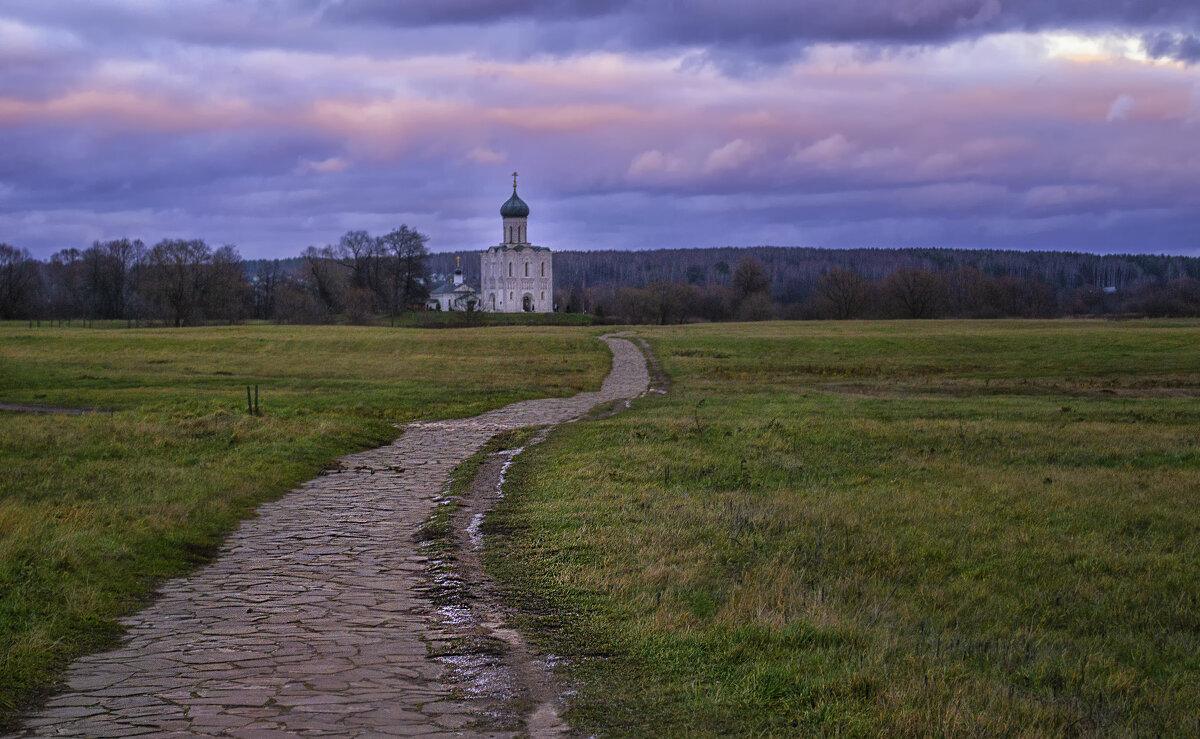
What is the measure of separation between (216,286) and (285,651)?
401 feet

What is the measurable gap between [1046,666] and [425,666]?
181 inches

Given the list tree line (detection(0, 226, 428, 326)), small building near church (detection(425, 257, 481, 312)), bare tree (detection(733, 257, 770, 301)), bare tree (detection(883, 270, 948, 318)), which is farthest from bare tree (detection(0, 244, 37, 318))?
bare tree (detection(883, 270, 948, 318))

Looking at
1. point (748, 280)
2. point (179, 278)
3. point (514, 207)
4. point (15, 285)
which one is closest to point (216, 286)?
point (179, 278)

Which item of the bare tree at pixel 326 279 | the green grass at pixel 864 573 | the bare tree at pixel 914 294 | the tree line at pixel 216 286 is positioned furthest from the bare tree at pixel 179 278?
the green grass at pixel 864 573

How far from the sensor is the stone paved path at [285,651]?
20.5ft

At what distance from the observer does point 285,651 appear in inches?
306

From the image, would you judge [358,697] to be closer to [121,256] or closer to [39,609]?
[39,609]

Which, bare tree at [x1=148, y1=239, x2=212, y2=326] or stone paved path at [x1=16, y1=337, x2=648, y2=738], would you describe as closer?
stone paved path at [x1=16, y1=337, x2=648, y2=738]

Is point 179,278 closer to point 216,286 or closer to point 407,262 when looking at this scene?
point 216,286

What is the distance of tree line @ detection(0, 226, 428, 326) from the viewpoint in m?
118

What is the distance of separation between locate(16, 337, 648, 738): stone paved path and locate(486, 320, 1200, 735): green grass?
3.62 ft

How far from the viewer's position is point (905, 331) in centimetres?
7575

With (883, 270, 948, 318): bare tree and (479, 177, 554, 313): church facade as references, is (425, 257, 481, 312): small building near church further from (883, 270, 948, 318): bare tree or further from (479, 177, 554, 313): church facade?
(883, 270, 948, 318): bare tree

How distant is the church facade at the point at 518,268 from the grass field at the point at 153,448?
9919 centimetres
